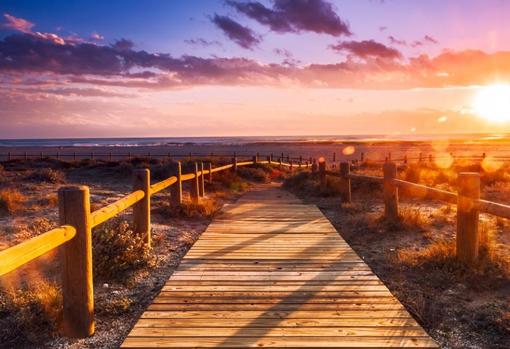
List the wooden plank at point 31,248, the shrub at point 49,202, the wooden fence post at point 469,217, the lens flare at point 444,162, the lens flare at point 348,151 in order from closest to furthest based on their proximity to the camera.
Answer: the wooden plank at point 31,248 < the wooden fence post at point 469,217 < the shrub at point 49,202 < the lens flare at point 444,162 < the lens flare at point 348,151

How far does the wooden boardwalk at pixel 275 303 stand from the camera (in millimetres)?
3520

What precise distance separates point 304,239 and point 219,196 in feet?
25.7

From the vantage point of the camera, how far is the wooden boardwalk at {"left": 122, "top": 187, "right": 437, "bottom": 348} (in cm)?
352

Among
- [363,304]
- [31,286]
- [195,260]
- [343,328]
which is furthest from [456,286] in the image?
[31,286]

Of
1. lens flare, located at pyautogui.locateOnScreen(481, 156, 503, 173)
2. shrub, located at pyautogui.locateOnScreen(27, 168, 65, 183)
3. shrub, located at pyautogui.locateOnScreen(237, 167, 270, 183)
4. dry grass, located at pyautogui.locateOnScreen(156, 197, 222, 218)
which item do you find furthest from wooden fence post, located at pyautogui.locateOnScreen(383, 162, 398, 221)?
shrub, located at pyautogui.locateOnScreen(27, 168, 65, 183)

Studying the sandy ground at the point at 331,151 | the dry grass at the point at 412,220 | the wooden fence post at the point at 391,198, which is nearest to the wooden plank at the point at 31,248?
the dry grass at the point at 412,220

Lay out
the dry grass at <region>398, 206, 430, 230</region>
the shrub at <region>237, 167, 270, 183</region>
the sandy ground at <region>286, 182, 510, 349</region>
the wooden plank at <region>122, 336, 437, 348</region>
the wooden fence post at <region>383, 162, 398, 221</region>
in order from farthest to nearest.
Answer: the shrub at <region>237, 167, 270, 183</region> → the wooden fence post at <region>383, 162, 398, 221</region> → the dry grass at <region>398, 206, 430, 230</region> → the sandy ground at <region>286, 182, 510, 349</region> → the wooden plank at <region>122, 336, 437, 348</region>

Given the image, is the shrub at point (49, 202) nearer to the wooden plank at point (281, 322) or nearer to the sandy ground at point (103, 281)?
the sandy ground at point (103, 281)

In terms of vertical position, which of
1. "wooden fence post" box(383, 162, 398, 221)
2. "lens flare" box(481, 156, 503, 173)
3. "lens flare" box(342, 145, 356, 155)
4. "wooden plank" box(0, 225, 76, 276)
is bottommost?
"lens flare" box(342, 145, 356, 155)

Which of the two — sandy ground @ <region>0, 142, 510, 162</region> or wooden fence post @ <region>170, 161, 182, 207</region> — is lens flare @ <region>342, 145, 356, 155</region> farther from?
wooden fence post @ <region>170, 161, 182, 207</region>

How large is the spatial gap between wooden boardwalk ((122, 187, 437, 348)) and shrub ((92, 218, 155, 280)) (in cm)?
65

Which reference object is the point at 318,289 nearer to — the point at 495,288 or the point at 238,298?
the point at 238,298

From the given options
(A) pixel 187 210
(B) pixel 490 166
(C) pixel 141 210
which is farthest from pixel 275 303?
(B) pixel 490 166

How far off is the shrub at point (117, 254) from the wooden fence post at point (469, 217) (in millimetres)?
4138
